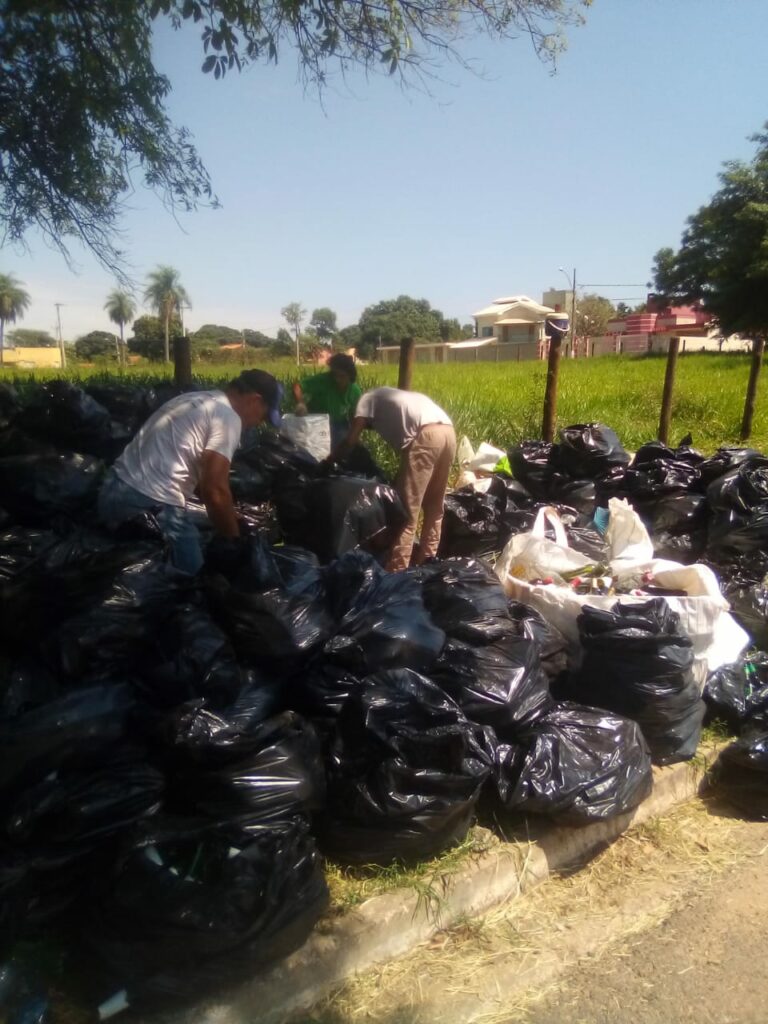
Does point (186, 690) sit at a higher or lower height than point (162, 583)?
lower

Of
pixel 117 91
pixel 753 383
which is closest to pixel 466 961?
pixel 117 91

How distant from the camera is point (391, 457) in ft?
21.2

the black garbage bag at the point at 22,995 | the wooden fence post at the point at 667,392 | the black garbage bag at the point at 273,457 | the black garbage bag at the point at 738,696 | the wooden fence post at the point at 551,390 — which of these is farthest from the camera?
the wooden fence post at the point at 667,392

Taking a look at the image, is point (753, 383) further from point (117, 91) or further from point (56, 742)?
point (56, 742)

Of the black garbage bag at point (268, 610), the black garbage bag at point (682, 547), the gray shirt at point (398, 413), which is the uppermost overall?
the gray shirt at point (398, 413)

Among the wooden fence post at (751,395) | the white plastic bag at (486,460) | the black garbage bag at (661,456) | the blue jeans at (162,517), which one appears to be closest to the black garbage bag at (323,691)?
the blue jeans at (162,517)

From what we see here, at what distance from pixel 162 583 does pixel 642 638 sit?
1.98 meters

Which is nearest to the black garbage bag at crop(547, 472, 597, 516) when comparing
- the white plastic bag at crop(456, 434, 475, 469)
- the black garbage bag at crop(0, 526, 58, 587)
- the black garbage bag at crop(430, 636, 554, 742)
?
the white plastic bag at crop(456, 434, 475, 469)

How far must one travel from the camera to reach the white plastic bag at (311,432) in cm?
530

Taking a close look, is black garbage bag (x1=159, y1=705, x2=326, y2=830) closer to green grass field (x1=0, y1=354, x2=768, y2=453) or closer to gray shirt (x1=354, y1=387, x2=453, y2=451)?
gray shirt (x1=354, y1=387, x2=453, y2=451)

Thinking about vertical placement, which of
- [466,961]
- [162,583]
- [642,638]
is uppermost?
[162,583]

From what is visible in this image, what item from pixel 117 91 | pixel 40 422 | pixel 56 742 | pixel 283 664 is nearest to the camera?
pixel 56 742

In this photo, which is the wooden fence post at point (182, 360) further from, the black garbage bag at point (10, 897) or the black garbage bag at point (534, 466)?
the black garbage bag at point (10, 897)

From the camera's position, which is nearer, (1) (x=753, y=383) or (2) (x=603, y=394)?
(1) (x=753, y=383)
